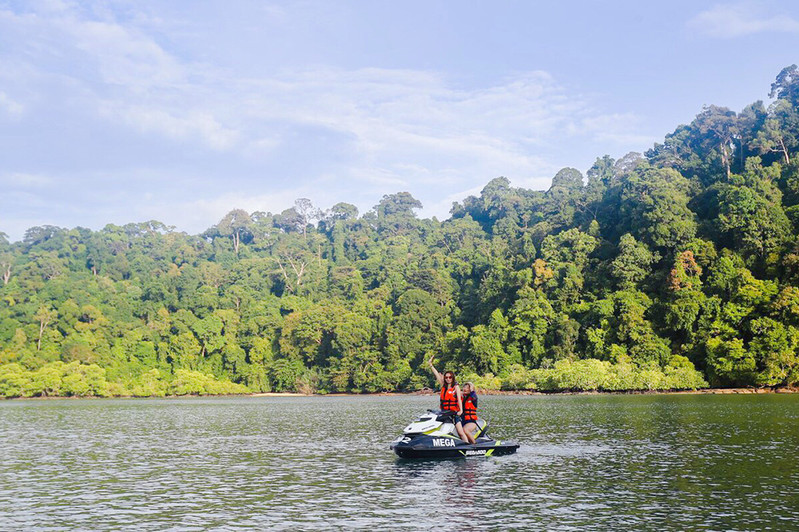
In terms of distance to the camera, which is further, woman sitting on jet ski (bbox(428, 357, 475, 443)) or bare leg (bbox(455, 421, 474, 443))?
woman sitting on jet ski (bbox(428, 357, 475, 443))

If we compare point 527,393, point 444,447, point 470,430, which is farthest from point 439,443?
point 527,393

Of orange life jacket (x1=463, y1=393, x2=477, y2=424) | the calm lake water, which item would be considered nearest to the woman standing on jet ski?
orange life jacket (x1=463, y1=393, x2=477, y2=424)

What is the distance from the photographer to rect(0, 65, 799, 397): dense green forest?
304ft

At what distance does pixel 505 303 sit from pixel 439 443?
9463 cm

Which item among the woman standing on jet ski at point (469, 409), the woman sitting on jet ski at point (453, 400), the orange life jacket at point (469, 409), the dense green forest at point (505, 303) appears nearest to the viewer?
the woman sitting on jet ski at point (453, 400)

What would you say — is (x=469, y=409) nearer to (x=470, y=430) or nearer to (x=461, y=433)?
(x=470, y=430)

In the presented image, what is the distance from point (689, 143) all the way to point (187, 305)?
11568cm

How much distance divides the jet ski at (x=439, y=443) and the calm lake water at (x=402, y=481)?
0.53m

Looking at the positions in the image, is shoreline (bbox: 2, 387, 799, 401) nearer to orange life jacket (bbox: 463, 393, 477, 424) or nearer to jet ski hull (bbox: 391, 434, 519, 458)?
jet ski hull (bbox: 391, 434, 519, 458)

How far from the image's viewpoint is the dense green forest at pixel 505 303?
9269 cm

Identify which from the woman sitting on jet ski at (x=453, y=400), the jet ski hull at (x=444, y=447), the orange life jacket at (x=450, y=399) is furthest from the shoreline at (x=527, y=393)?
the orange life jacket at (x=450, y=399)

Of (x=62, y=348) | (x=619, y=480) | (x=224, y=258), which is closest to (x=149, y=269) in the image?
(x=224, y=258)

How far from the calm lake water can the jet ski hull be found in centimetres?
45

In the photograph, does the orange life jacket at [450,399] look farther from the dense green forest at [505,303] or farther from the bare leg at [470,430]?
the dense green forest at [505,303]
